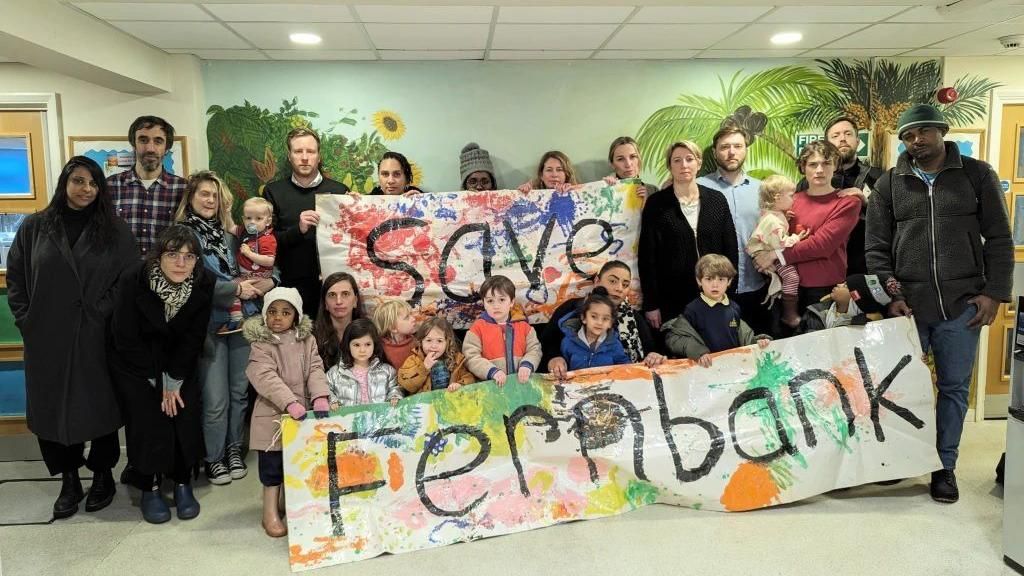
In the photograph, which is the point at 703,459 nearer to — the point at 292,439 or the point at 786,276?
the point at 786,276

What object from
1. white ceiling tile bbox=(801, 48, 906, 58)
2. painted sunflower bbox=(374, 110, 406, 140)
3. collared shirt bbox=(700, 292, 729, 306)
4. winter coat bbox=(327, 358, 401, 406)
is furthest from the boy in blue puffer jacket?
white ceiling tile bbox=(801, 48, 906, 58)

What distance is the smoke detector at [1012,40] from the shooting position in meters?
3.93

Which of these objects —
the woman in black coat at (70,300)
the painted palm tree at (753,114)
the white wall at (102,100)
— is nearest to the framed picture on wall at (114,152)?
the white wall at (102,100)

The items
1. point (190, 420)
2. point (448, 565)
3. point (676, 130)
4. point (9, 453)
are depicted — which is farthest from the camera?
point (676, 130)

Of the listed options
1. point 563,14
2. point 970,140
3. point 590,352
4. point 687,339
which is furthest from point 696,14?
point 970,140

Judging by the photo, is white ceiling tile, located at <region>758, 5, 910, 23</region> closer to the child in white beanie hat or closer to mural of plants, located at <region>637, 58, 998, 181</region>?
mural of plants, located at <region>637, 58, 998, 181</region>

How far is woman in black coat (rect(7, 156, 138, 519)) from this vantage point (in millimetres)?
3039

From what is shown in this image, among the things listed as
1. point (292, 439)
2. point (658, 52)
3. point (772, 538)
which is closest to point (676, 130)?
point (658, 52)

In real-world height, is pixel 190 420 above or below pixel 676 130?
below

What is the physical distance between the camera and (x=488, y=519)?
9.21ft

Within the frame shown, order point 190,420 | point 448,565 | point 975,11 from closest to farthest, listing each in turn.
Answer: point 448,565
point 190,420
point 975,11

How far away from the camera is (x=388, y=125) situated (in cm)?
436

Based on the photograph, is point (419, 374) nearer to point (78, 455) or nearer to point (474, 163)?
point (474, 163)

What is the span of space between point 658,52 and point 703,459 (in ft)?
8.29
